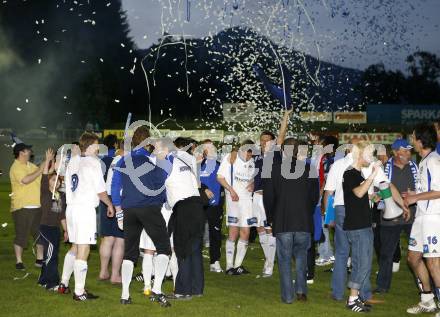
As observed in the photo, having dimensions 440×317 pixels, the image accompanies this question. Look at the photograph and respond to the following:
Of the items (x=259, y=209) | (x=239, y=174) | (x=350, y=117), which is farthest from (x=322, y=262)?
(x=350, y=117)

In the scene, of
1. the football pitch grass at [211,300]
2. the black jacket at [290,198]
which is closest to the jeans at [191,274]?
the football pitch grass at [211,300]

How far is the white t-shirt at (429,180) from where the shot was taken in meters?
9.35

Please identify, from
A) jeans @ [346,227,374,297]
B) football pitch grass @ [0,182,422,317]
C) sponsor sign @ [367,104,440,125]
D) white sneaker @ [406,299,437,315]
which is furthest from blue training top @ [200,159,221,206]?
sponsor sign @ [367,104,440,125]

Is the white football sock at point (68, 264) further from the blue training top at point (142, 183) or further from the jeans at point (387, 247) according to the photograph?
the jeans at point (387, 247)

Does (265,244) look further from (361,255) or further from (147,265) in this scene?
(361,255)

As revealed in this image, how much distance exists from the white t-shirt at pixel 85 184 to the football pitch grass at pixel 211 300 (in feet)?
4.49

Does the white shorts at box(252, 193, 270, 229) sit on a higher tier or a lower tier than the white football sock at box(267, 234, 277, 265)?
higher

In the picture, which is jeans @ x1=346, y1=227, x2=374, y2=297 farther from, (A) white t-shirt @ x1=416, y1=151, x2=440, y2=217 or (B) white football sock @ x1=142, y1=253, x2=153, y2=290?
(B) white football sock @ x1=142, y1=253, x2=153, y2=290

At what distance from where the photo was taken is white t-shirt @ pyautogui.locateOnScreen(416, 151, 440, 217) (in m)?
9.35

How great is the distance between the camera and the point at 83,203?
35.0ft

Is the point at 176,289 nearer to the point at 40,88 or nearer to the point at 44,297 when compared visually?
the point at 44,297

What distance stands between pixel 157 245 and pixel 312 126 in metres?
66.0

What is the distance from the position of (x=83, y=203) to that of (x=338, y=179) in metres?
3.49

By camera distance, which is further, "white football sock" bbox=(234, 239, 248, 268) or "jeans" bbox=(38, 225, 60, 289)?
"white football sock" bbox=(234, 239, 248, 268)
